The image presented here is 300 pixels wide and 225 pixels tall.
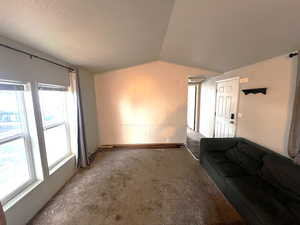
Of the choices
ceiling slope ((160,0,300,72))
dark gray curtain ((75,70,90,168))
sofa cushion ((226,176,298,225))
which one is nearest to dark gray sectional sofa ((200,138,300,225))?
sofa cushion ((226,176,298,225))

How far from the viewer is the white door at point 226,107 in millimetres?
3033

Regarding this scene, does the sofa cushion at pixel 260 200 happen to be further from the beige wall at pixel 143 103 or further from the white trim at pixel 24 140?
the white trim at pixel 24 140

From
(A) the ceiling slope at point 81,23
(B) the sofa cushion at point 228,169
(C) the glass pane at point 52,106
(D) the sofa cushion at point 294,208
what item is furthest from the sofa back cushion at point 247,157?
(C) the glass pane at point 52,106

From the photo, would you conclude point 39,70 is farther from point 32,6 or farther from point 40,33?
point 32,6

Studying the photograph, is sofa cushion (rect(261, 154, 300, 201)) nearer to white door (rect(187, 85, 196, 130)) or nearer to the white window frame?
the white window frame

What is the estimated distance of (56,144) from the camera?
2385mm

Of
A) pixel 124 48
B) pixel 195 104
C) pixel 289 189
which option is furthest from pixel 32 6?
pixel 195 104

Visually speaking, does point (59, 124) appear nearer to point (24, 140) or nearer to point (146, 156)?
point (24, 140)

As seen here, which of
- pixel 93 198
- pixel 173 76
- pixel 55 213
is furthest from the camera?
pixel 173 76

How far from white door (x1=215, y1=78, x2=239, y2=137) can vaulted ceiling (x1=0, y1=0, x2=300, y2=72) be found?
95cm

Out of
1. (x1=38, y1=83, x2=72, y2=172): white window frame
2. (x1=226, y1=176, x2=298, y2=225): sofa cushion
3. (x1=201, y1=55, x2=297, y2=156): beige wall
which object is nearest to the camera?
(x1=226, y1=176, x2=298, y2=225): sofa cushion

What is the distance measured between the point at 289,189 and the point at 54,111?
3.65 meters

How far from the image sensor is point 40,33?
4.65 ft

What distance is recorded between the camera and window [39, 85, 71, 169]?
2.11m
